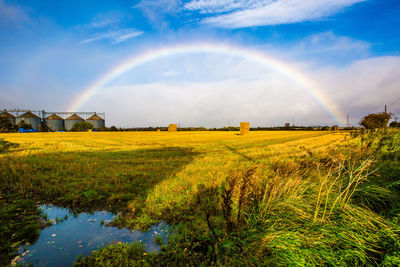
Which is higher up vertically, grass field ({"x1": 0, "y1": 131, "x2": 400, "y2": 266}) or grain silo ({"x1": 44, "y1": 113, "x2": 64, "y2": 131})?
grain silo ({"x1": 44, "y1": 113, "x2": 64, "y2": 131})

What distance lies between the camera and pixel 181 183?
22.2ft

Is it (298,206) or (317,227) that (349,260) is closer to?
(317,227)

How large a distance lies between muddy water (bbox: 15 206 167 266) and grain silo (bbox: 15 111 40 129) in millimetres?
90000

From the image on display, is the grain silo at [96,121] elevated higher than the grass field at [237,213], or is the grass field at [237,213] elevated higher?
the grain silo at [96,121]

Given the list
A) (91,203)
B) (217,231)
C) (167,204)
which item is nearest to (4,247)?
(91,203)

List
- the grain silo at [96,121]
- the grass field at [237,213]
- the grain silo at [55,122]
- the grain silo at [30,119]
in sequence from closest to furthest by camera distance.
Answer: the grass field at [237,213] → the grain silo at [30,119] → the grain silo at [55,122] → the grain silo at [96,121]

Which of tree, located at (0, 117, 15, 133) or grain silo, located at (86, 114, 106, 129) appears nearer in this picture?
tree, located at (0, 117, 15, 133)

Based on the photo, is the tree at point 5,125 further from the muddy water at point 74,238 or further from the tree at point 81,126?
the muddy water at point 74,238

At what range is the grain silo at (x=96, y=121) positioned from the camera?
3287 inches

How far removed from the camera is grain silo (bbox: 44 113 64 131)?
79562 mm

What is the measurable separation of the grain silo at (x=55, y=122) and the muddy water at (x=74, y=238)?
91596 millimetres

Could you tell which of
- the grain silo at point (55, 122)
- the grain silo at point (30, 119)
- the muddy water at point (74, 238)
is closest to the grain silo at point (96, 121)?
the grain silo at point (55, 122)

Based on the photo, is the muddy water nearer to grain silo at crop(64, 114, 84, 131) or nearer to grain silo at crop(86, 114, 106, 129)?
grain silo at crop(86, 114, 106, 129)

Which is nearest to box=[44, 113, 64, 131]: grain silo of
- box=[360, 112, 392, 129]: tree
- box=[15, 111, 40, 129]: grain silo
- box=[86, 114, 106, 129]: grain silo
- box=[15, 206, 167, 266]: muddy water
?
box=[15, 111, 40, 129]: grain silo
